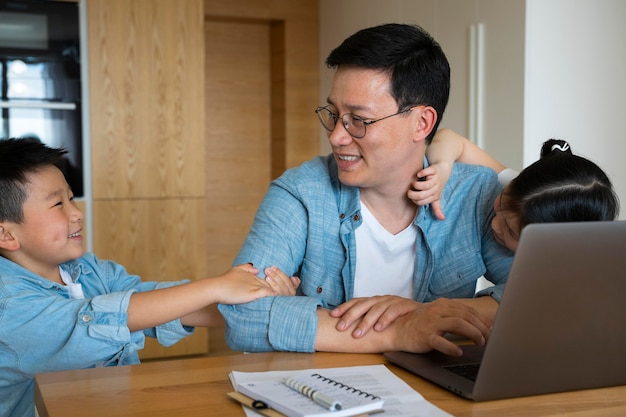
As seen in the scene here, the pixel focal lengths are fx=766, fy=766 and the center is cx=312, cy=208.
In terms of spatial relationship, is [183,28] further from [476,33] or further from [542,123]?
[542,123]

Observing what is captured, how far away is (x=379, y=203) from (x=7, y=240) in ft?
2.68

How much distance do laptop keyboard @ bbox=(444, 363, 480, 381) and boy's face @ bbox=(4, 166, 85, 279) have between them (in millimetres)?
882

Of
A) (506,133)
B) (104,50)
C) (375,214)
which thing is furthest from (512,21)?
(104,50)

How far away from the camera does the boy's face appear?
163 cm

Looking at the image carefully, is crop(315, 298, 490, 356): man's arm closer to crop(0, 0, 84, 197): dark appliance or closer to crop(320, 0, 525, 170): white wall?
crop(320, 0, 525, 170): white wall

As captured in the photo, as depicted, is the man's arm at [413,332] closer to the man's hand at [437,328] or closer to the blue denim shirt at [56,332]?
the man's hand at [437,328]

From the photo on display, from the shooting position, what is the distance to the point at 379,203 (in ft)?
5.77

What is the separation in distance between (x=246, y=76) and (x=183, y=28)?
986 mm

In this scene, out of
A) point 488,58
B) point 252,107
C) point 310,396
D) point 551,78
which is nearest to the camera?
point 310,396

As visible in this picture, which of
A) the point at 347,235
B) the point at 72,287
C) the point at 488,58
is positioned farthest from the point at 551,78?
the point at 72,287

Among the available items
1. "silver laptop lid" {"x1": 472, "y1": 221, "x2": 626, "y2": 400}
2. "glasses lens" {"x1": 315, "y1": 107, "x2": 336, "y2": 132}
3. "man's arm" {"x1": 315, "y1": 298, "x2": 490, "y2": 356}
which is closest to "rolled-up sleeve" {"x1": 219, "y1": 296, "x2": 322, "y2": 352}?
"man's arm" {"x1": 315, "y1": 298, "x2": 490, "y2": 356}

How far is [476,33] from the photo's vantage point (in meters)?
3.23

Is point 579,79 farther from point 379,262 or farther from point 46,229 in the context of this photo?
point 46,229

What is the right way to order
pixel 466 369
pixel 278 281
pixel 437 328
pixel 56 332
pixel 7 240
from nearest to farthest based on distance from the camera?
1. pixel 466 369
2. pixel 437 328
3. pixel 56 332
4. pixel 278 281
5. pixel 7 240
